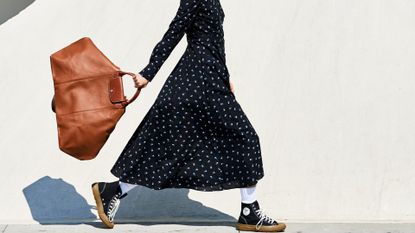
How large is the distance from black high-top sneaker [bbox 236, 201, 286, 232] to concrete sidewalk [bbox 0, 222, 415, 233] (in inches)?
3.3

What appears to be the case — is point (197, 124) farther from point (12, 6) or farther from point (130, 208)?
point (12, 6)

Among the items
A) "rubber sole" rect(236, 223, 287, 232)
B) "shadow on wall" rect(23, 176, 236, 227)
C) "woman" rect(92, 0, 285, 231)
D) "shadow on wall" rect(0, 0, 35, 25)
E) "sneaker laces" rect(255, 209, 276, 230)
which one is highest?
"shadow on wall" rect(0, 0, 35, 25)

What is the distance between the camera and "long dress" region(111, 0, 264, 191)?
5059 mm

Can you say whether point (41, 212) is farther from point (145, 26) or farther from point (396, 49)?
point (396, 49)

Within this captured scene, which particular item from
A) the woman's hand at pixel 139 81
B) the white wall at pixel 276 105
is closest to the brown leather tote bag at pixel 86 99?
the woman's hand at pixel 139 81

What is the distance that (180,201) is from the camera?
5789mm

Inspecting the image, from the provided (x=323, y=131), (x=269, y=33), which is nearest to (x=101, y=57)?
(x=323, y=131)

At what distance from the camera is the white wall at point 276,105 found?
227 inches

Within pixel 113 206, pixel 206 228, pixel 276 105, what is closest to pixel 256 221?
pixel 206 228

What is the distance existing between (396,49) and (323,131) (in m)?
1.10

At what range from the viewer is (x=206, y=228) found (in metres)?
5.30

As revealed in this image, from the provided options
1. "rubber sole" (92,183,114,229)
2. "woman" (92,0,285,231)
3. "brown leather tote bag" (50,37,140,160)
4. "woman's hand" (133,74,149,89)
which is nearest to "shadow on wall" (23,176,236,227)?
"rubber sole" (92,183,114,229)

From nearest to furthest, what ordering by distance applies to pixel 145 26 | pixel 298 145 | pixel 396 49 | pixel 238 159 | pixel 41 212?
pixel 238 159
pixel 41 212
pixel 298 145
pixel 396 49
pixel 145 26

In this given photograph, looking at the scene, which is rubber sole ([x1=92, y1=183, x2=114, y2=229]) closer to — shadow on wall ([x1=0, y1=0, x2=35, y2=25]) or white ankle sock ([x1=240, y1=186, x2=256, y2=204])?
white ankle sock ([x1=240, y1=186, x2=256, y2=204])
